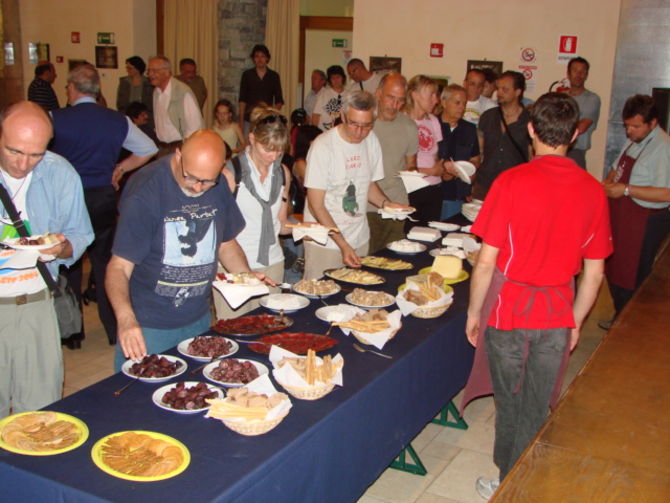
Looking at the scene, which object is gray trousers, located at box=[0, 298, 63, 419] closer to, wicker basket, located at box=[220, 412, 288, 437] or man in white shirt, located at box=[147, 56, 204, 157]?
wicker basket, located at box=[220, 412, 288, 437]

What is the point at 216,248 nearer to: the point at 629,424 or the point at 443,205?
the point at 629,424

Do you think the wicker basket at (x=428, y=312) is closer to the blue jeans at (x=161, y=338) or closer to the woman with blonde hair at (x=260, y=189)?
the woman with blonde hair at (x=260, y=189)

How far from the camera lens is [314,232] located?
3.45 meters

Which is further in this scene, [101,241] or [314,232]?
[101,241]

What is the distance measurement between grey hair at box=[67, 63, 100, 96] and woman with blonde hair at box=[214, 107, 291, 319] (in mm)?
1531

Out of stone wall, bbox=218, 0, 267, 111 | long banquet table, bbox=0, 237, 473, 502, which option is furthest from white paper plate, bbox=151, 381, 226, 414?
stone wall, bbox=218, 0, 267, 111

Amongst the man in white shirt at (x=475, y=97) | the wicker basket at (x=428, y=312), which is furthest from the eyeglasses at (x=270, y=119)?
the man in white shirt at (x=475, y=97)

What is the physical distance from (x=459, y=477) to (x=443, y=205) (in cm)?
284

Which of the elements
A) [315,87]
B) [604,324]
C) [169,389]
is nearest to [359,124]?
[169,389]

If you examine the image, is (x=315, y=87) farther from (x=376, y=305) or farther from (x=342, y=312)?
(x=342, y=312)

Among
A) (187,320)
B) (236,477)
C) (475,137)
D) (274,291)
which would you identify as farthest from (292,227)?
(475,137)

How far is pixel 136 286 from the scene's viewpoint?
2664 mm

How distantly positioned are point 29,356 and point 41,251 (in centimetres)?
44

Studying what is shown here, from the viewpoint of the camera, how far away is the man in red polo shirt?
250cm
